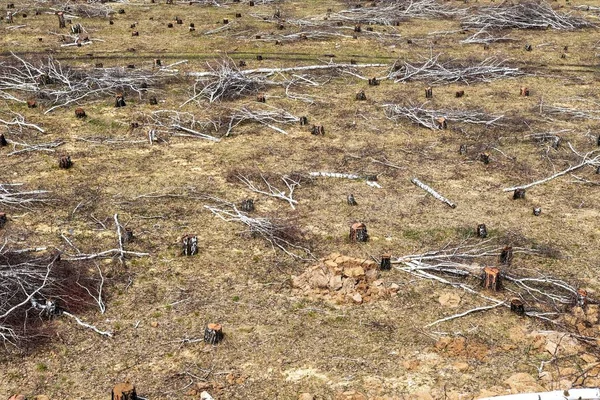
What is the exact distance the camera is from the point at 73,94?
34.1 ft

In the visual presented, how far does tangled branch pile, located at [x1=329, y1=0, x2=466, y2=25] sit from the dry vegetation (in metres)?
2.68

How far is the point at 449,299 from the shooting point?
5.52 m

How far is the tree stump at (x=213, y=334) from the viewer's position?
16.2 ft

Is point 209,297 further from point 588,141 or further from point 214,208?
point 588,141

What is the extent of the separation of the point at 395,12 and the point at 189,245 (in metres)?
12.5

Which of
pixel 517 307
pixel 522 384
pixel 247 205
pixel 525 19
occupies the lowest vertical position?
pixel 522 384

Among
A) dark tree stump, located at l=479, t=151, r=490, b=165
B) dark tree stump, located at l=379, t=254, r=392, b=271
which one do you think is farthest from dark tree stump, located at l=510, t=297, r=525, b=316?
dark tree stump, located at l=479, t=151, r=490, b=165

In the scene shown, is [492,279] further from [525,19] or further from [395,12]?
[395,12]

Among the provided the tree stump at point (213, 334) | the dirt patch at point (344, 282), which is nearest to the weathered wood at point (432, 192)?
the dirt patch at point (344, 282)

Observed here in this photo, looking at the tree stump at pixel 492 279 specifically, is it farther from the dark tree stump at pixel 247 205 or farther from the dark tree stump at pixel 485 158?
the dark tree stump at pixel 485 158

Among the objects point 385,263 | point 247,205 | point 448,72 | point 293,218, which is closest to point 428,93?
point 448,72

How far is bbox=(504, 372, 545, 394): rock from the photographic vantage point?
4.49 meters

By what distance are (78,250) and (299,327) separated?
2.38 m

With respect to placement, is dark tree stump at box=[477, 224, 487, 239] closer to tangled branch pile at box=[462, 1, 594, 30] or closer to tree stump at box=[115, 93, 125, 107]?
tree stump at box=[115, 93, 125, 107]
